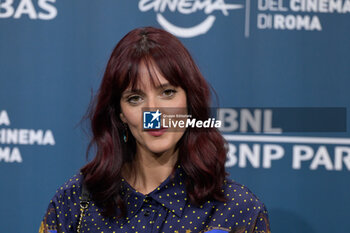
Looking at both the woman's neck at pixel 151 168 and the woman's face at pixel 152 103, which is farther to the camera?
the woman's neck at pixel 151 168

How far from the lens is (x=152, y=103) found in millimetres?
1298

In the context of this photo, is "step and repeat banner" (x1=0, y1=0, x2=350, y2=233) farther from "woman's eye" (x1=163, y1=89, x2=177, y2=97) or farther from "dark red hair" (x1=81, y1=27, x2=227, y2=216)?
"woman's eye" (x1=163, y1=89, x2=177, y2=97)

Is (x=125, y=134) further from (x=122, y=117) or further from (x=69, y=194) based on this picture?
(x=69, y=194)

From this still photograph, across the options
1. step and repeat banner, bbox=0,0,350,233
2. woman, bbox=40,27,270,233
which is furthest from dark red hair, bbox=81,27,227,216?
step and repeat banner, bbox=0,0,350,233

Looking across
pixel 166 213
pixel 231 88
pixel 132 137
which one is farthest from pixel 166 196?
pixel 231 88

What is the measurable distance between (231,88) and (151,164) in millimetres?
786

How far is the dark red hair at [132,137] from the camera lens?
129 centimetres

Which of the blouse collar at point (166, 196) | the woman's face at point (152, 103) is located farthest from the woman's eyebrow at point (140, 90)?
the blouse collar at point (166, 196)

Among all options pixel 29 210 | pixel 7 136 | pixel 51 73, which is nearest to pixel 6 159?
pixel 7 136

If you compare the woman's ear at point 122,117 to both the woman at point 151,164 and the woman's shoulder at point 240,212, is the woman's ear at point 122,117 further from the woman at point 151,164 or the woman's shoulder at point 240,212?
the woman's shoulder at point 240,212

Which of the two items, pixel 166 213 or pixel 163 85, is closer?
pixel 163 85

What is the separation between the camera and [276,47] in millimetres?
2092

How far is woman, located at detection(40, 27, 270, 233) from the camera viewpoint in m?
1.30

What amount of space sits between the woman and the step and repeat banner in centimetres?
69
